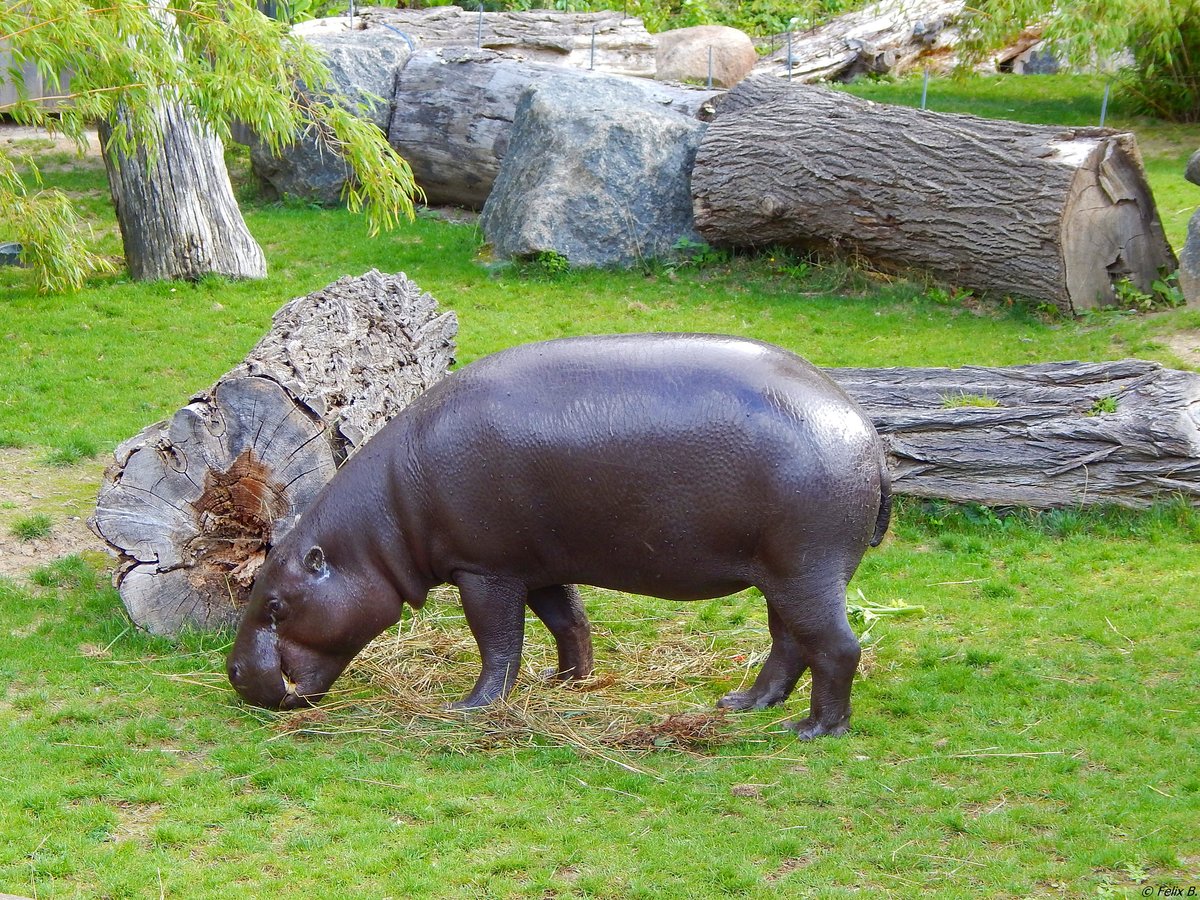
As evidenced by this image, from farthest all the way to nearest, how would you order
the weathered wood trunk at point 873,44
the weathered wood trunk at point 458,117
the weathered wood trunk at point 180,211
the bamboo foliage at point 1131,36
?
the weathered wood trunk at point 873,44 → the weathered wood trunk at point 458,117 → the bamboo foliage at point 1131,36 → the weathered wood trunk at point 180,211

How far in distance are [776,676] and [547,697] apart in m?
1.12

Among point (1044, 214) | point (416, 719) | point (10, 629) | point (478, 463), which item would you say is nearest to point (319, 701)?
point (416, 719)

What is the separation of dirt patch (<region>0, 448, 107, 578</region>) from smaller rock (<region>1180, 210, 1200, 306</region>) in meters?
10.1

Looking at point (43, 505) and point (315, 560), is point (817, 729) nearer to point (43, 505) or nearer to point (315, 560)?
point (315, 560)

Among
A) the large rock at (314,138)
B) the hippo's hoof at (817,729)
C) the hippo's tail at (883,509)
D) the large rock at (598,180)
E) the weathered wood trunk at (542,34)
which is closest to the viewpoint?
the hippo's tail at (883,509)

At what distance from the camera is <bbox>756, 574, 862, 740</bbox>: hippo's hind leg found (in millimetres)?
5656

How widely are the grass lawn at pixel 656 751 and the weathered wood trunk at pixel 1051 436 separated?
0.19 meters

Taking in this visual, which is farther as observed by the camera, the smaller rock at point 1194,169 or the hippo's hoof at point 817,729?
the smaller rock at point 1194,169

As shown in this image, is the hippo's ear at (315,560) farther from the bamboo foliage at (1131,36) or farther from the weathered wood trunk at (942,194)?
the bamboo foliage at (1131,36)

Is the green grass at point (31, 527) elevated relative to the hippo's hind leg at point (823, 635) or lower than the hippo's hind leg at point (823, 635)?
lower

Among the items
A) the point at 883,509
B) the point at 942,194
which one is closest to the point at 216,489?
the point at 883,509

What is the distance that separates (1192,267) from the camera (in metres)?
12.9

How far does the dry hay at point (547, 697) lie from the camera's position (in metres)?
6.07

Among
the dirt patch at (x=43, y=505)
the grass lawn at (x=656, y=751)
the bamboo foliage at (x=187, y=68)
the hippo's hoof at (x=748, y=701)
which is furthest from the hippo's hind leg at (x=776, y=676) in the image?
the bamboo foliage at (x=187, y=68)
